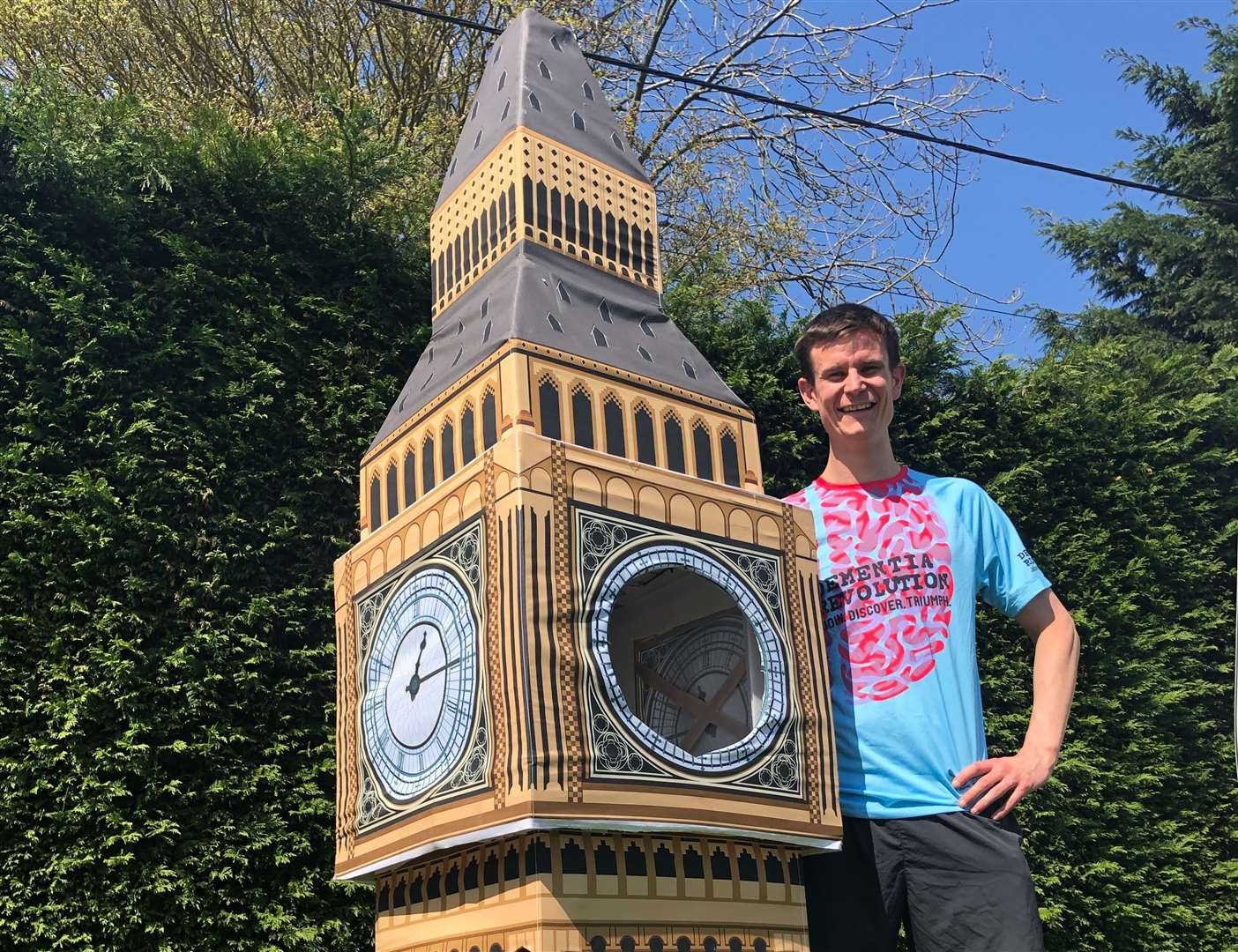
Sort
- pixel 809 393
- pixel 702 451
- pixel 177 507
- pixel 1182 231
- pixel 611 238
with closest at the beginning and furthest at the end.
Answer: pixel 702 451
pixel 809 393
pixel 611 238
pixel 177 507
pixel 1182 231

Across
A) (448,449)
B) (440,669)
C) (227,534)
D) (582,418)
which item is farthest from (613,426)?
(227,534)

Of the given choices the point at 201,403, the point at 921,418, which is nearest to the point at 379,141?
the point at 201,403

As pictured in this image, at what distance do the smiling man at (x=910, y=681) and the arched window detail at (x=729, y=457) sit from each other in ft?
0.58

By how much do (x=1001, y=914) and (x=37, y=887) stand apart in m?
3.03

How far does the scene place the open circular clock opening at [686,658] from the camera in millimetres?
2820

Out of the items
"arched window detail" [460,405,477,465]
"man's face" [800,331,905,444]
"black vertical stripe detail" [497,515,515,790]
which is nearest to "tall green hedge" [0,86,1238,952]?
"arched window detail" [460,405,477,465]

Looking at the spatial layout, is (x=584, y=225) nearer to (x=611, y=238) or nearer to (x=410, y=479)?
(x=611, y=238)

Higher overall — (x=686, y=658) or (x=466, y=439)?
(x=466, y=439)

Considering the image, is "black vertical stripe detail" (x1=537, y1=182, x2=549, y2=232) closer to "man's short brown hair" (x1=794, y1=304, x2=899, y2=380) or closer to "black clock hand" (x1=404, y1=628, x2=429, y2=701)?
"man's short brown hair" (x1=794, y1=304, x2=899, y2=380)

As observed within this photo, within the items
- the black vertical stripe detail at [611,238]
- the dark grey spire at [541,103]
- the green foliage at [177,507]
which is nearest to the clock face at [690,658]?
the black vertical stripe detail at [611,238]

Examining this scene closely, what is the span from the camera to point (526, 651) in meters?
2.27

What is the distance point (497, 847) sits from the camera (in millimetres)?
2371

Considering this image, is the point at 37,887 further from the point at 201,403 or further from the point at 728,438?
the point at 728,438

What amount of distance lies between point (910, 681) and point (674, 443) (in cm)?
73
